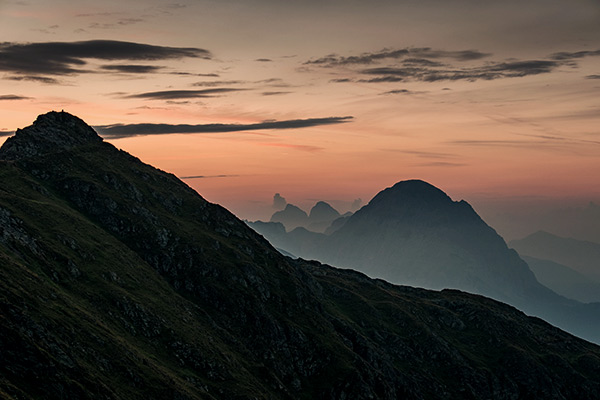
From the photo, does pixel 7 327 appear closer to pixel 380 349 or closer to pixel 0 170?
pixel 0 170

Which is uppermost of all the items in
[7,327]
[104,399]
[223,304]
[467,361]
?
[7,327]

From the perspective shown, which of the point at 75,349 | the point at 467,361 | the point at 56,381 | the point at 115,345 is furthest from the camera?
the point at 467,361

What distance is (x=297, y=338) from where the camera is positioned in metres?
161

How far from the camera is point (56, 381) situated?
80375 mm

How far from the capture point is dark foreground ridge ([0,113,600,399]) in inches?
3674

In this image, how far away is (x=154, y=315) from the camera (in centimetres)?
12812

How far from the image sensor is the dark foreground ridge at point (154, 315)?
3674 inches

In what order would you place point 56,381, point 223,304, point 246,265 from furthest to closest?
1. point 246,265
2. point 223,304
3. point 56,381

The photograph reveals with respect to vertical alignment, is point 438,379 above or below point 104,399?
below

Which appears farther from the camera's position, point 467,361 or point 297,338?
point 467,361

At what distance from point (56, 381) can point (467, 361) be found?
155688 mm

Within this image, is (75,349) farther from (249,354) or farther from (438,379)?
(438,379)

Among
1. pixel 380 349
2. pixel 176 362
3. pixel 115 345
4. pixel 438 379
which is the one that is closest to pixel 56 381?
pixel 115 345

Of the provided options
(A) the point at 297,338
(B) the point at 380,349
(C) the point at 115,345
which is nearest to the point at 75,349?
(C) the point at 115,345
